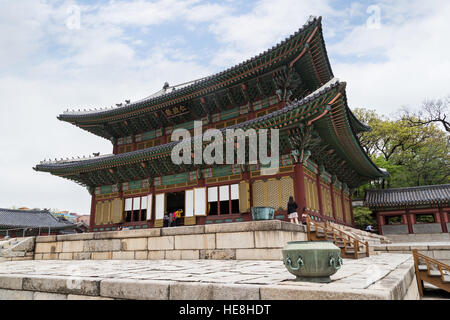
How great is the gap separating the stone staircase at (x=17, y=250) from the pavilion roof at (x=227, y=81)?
9.21m

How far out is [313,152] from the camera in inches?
592

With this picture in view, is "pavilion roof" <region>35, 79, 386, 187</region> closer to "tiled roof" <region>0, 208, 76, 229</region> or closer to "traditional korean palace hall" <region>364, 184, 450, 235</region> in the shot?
"traditional korean palace hall" <region>364, 184, 450, 235</region>

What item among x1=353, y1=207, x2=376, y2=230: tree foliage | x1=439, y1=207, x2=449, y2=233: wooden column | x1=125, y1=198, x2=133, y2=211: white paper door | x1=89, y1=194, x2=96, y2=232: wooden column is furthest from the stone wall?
x1=439, y1=207, x2=449, y2=233: wooden column

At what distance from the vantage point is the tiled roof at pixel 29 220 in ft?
114

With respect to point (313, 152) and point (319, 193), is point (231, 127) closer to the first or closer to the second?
point (313, 152)

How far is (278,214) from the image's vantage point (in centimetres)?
1400

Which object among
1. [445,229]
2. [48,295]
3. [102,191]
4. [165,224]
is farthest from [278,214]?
[445,229]

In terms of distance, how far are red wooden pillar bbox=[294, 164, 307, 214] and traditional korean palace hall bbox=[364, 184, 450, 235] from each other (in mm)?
13310

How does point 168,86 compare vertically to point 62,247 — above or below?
above

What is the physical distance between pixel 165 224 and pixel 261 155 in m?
6.96

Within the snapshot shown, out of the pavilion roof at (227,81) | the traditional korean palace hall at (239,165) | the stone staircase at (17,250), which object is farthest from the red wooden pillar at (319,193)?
the stone staircase at (17,250)

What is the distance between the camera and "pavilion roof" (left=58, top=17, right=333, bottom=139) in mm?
13617

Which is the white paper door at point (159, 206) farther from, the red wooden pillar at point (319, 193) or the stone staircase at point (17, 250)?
the red wooden pillar at point (319, 193)
